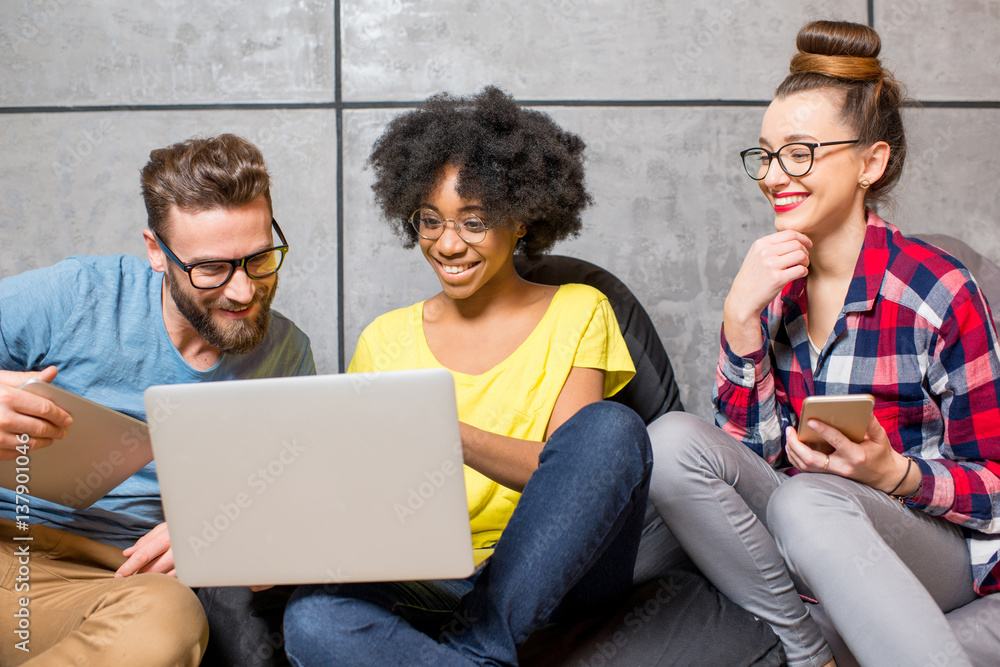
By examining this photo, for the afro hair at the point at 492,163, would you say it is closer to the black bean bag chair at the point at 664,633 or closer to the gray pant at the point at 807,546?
the gray pant at the point at 807,546

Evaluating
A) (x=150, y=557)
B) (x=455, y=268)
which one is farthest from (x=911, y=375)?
(x=150, y=557)

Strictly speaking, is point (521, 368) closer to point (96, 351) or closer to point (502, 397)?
point (502, 397)

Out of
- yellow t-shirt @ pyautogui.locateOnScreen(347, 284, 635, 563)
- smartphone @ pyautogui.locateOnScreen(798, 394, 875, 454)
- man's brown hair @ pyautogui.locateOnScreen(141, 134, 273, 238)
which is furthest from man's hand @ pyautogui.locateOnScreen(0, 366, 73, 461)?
smartphone @ pyautogui.locateOnScreen(798, 394, 875, 454)

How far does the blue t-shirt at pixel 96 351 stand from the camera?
140cm

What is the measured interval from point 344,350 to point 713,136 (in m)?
1.30

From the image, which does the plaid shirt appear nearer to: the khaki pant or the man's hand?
the khaki pant

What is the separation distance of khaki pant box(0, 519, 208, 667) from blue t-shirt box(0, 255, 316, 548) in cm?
5

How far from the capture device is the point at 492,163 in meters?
1.56

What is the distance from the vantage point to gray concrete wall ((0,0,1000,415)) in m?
2.14

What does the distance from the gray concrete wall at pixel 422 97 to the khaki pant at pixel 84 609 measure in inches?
37.7

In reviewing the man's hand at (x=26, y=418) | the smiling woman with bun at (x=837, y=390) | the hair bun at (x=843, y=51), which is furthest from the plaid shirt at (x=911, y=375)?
the man's hand at (x=26, y=418)

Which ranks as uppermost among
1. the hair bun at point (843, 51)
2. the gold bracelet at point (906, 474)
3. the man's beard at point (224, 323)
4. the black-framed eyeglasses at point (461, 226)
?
the hair bun at point (843, 51)

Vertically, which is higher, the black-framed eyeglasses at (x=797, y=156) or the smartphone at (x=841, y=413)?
the black-framed eyeglasses at (x=797, y=156)

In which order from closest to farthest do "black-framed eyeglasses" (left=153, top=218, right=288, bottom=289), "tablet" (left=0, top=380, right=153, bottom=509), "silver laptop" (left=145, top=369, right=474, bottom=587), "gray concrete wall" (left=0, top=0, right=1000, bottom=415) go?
"silver laptop" (left=145, top=369, right=474, bottom=587) < "tablet" (left=0, top=380, right=153, bottom=509) < "black-framed eyeglasses" (left=153, top=218, right=288, bottom=289) < "gray concrete wall" (left=0, top=0, right=1000, bottom=415)
